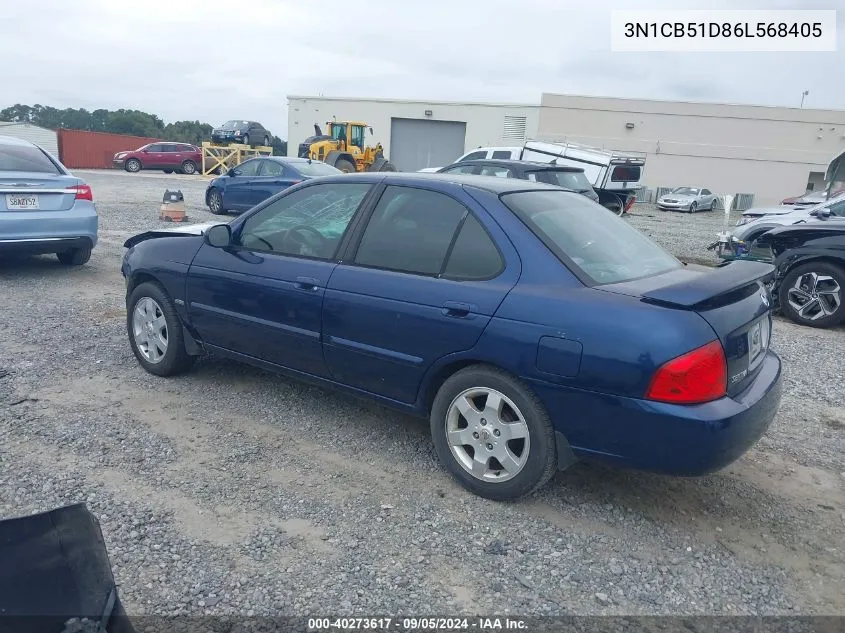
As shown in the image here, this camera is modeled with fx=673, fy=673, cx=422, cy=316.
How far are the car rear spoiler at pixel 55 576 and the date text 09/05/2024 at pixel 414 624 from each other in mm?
805

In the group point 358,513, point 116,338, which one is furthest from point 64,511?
point 116,338

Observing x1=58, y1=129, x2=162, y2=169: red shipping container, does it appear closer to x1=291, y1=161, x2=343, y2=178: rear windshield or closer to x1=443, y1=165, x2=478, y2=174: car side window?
x1=291, y1=161, x2=343, y2=178: rear windshield

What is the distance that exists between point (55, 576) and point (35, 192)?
6.67 metres

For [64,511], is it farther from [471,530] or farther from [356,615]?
[471,530]

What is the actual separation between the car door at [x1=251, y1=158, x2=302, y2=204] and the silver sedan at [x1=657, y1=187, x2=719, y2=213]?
67.8ft

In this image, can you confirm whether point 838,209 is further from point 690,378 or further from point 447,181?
point 690,378

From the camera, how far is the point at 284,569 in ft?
9.23

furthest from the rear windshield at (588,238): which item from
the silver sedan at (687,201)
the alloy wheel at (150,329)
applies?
the silver sedan at (687,201)

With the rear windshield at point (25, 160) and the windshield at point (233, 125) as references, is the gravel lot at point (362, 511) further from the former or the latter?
the windshield at point (233, 125)

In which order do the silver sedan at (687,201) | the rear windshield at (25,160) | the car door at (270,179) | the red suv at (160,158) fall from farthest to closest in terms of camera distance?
the red suv at (160,158) → the silver sedan at (687,201) → the car door at (270,179) → the rear windshield at (25,160)

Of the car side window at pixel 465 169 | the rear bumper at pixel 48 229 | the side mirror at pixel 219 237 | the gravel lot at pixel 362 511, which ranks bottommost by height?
the gravel lot at pixel 362 511

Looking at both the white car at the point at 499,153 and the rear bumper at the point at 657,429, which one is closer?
the rear bumper at the point at 657,429

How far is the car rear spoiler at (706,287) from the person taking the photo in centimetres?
287

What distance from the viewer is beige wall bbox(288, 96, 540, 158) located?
36812 mm
